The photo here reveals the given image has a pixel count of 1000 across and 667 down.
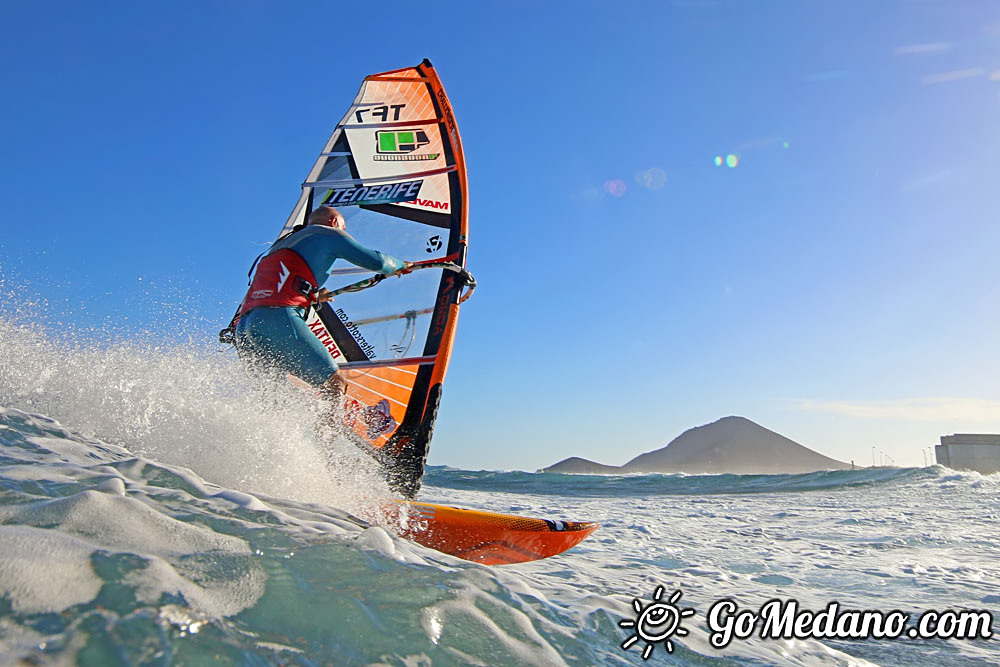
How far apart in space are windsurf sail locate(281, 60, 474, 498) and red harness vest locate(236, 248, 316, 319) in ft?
3.68

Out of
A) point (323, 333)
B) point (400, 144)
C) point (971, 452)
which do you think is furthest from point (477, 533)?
point (971, 452)

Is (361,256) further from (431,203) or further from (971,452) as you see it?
(971,452)

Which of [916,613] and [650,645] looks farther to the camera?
[916,613]

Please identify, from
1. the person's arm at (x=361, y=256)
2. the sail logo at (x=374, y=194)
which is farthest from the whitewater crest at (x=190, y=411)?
the sail logo at (x=374, y=194)

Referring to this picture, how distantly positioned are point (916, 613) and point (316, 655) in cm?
256

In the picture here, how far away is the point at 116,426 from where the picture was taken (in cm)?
290

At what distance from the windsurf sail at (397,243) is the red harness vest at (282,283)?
112 cm

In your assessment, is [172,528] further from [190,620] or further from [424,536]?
[424,536]

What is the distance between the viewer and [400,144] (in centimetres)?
602

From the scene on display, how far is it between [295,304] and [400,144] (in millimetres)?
2684

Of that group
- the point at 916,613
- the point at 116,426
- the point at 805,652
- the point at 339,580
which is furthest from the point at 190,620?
the point at 916,613
